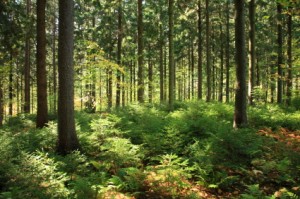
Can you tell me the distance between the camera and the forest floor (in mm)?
5340

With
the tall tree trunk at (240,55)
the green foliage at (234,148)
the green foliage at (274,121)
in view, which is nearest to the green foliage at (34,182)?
the green foliage at (234,148)

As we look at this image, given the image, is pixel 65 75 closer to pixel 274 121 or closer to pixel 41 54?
pixel 41 54

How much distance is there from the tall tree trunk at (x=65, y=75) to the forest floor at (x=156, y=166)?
0.51 m

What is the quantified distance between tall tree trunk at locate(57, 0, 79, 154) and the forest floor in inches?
20.0

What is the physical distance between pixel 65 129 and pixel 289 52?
51.5 ft

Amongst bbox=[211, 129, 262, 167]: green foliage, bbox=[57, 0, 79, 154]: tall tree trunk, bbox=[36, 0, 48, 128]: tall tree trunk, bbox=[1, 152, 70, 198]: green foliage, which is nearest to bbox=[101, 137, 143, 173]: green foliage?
bbox=[57, 0, 79, 154]: tall tree trunk

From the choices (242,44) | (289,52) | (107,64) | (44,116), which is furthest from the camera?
(289,52)

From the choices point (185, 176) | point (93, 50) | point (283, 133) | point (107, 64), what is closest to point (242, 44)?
point (283, 133)

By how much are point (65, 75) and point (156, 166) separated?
3.40 meters

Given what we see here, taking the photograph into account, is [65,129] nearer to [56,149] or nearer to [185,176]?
[56,149]

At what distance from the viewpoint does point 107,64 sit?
1420 cm

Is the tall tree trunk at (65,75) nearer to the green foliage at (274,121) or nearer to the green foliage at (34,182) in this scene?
the green foliage at (34,182)

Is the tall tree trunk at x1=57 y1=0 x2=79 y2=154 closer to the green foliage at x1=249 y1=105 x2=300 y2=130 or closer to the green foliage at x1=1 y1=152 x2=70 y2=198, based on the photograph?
the green foliage at x1=1 y1=152 x2=70 y2=198

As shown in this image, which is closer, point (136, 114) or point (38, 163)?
point (38, 163)
